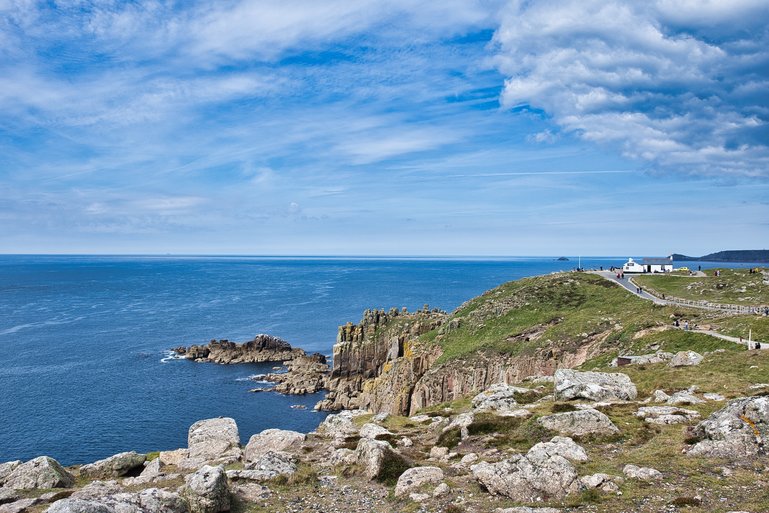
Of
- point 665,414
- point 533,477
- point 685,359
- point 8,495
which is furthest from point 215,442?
point 685,359

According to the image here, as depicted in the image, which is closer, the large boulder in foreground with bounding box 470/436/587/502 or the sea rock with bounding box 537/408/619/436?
the large boulder in foreground with bounding box 470/436/587/502

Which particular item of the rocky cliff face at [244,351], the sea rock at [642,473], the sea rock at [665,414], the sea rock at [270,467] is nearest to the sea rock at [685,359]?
the sea rock at [665,414]

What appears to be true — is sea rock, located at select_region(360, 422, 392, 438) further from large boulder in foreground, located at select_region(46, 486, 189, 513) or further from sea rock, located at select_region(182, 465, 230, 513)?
large boulder in foreground, located at select_region(46, 486, 189, 513)

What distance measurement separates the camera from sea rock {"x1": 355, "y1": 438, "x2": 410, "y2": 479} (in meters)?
23.1

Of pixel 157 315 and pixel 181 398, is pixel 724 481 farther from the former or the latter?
pixel 157 315

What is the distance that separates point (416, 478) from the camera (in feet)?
70.6

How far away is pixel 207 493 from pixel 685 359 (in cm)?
3804

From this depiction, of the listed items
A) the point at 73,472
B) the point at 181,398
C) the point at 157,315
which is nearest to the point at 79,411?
the point at 181,398

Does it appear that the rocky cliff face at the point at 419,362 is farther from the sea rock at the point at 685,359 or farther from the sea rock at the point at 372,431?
the sea rock at the point at 372,431

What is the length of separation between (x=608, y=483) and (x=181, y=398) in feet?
304

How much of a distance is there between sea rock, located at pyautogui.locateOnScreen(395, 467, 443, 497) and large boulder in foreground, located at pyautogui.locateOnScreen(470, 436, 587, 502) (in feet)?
6.42

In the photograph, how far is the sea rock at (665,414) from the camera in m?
25.9

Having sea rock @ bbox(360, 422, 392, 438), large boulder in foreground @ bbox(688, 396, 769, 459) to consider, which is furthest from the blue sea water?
large boulder in foreground @ bbox(688, 396, 769, 459)

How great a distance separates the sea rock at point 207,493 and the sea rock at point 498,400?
57.5ft
